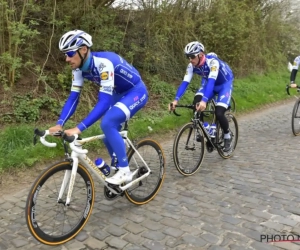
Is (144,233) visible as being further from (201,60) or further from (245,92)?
(245,92)

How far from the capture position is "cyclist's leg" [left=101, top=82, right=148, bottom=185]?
396 centimetres

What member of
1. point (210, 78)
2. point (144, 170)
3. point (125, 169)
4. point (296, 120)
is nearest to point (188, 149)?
point (210, 78)

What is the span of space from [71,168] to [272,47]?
1862 cm

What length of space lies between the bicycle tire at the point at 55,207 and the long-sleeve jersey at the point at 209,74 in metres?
2.66

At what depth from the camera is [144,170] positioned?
15.6ft

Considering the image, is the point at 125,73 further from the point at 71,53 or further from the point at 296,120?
the point at 296,120

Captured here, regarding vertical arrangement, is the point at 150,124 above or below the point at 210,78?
below

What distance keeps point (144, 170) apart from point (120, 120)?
1026mm

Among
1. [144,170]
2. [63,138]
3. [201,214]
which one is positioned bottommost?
[201,214]

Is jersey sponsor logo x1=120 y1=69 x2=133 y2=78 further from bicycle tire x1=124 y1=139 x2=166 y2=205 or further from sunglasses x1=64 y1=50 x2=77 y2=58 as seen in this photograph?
bicycle tire x1=124 y1=139 x2=166 y2=205

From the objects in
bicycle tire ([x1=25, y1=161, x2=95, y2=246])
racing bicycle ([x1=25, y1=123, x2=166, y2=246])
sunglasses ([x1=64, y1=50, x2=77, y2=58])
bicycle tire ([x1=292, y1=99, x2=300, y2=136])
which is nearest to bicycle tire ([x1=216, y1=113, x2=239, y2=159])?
bicycle tire ([x1=292, y1=99, x2=300, y2=136])

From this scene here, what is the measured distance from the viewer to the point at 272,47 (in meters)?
19.7

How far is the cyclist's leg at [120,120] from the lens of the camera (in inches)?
156

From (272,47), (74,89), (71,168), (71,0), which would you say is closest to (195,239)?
(71,168)
